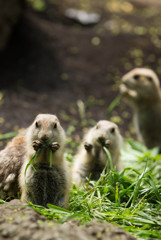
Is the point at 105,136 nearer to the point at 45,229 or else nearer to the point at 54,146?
the point at 54,146

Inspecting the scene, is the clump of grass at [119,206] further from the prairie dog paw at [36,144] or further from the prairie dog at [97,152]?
the prairie dog paw at [36,144]

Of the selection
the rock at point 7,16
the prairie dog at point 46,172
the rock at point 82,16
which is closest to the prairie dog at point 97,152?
the prairie dog at point 46,172

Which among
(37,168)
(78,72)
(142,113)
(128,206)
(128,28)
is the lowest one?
(128,206)

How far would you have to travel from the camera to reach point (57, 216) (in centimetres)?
417

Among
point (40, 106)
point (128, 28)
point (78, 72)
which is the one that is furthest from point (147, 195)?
point (128, 28)

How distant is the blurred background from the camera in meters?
10.4

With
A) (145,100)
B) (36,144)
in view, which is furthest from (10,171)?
(145,100)

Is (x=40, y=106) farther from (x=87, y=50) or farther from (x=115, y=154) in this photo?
(x=115, y=154)

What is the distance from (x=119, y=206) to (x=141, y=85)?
4.86 meters

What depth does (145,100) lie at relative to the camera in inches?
367

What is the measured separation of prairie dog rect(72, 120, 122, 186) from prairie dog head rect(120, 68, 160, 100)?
139 inches

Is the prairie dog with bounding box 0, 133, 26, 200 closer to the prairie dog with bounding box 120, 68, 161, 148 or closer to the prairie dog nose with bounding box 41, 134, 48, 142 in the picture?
the prairie dog nose with bounding box 41, 134, 48, 142

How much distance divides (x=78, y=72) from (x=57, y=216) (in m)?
8.68

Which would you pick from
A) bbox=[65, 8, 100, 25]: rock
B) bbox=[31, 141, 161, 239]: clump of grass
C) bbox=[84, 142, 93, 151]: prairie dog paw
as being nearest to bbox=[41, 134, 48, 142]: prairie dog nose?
bbox=[31, 141, 161, 239]: clump of grass
